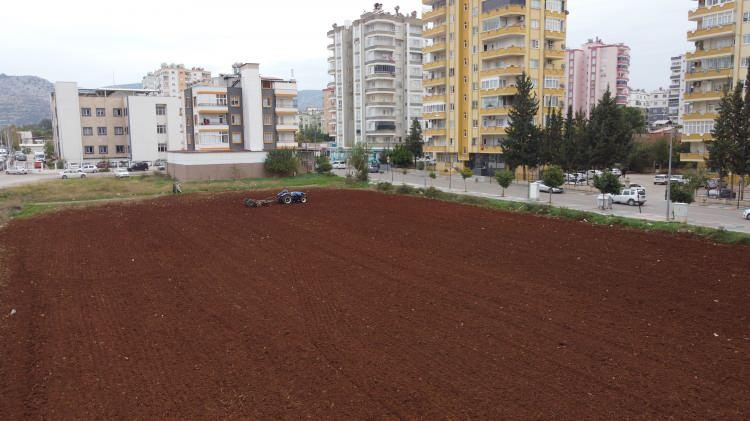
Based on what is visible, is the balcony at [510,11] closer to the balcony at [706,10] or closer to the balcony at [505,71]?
the balcony at [505,71]

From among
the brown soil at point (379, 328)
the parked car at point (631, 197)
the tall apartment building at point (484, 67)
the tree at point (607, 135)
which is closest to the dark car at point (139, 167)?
the tall apartment building at point (484, 67)

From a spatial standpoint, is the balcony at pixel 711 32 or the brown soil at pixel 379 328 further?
the balcony at pixel 711 32

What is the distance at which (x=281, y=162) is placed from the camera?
194 ft

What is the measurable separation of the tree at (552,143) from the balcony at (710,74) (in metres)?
13.3

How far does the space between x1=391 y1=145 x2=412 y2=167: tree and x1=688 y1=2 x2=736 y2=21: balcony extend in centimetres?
3756

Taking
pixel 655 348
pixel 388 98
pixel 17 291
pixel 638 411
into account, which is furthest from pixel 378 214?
pixel 388 98

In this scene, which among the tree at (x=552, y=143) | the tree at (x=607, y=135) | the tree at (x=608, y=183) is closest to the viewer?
the tree at (x=608, y=183)

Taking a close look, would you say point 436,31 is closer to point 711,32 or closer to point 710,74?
point 711,32

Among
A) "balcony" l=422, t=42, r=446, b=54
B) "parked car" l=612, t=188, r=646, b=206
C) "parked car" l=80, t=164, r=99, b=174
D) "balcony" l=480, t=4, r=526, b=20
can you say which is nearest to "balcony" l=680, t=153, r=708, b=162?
"parked car" l=612, t=188, r=646, b=206

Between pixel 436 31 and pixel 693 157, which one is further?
pixel 436 31

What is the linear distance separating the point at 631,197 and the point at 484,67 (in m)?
30.1

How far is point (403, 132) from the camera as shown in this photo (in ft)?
304

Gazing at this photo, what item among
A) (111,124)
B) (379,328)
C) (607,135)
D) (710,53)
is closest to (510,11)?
(607,135)

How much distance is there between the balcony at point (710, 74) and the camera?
172ft
